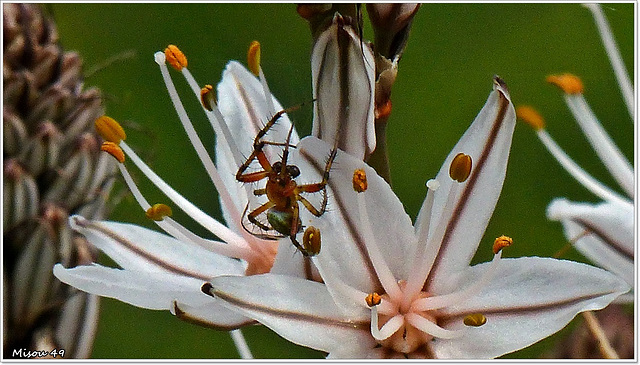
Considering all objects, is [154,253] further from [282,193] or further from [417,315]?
[417,315]

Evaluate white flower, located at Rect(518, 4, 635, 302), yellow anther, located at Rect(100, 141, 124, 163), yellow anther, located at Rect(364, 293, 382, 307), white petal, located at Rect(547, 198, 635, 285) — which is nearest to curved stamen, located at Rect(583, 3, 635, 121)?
white flower, located at Rect(518, 4, 635, 302)

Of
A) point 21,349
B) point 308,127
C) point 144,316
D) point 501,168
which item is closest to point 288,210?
point 308,127

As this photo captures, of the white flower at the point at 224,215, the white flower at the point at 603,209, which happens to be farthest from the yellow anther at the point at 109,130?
the white flower at the point at 603,209

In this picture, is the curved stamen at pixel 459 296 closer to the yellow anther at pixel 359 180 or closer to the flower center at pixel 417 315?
the flower center at pixel 417 315

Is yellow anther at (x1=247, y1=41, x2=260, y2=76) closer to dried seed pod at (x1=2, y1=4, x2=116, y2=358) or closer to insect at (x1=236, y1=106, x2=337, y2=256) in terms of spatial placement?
insect at (x1=236, y1=106, x2=337, y2=256)

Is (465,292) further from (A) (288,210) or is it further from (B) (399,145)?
(B) (399,145)

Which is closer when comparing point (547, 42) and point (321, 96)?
point (321, 96)
